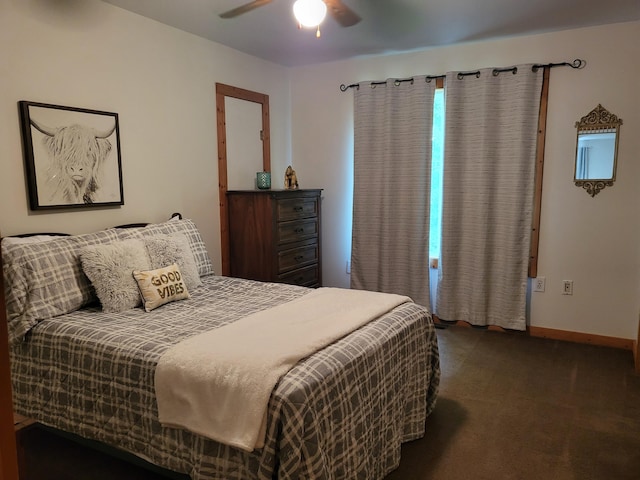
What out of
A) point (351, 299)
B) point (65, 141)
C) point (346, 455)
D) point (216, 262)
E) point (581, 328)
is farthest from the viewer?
point (216, 262)

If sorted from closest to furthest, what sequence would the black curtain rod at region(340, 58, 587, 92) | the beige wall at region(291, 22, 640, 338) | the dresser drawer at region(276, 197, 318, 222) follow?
the beige wall at region(291, 22, 640, 338) < the black curtain rod at region(340, 58, 587, 92) < the dresser drawer at region(276, 197, 318, 222)

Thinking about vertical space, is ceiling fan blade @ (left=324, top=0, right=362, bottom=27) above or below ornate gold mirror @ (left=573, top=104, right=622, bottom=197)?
above

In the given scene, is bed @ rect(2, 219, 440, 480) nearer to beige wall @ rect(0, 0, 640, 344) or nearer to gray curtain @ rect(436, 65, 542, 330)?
beige wall @ rect(0, 0, 640, 344)

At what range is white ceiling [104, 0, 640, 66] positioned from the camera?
2.91 m

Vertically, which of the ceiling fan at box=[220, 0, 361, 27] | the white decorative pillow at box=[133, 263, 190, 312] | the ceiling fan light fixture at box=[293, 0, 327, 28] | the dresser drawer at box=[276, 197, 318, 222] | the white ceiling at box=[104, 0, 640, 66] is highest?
the white ceiling at box=[104, 0, 640, 66]

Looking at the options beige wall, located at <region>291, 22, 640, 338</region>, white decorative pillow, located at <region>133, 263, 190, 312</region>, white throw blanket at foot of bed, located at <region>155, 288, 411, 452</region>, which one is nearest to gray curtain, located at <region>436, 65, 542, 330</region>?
beige wall, located at <region>291, 22, 640, 338</region>

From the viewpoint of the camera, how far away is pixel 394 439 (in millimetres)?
2096

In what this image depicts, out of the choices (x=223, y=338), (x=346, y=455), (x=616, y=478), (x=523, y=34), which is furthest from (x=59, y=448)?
(x=523, y=34)

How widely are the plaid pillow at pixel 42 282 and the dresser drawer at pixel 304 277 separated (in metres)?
1.66

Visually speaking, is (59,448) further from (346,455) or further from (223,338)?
(346,455)

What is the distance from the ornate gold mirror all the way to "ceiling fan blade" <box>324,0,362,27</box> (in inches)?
72.4

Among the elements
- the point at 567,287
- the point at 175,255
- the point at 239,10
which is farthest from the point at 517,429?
the point at 239,10

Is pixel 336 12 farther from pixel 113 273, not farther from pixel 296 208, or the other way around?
pixel 113 273

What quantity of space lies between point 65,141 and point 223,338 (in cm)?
167
